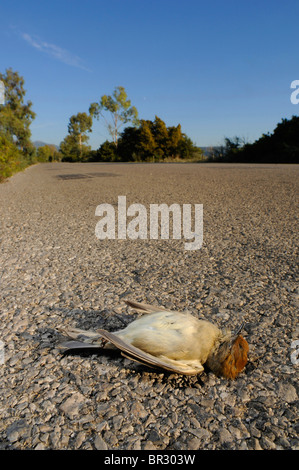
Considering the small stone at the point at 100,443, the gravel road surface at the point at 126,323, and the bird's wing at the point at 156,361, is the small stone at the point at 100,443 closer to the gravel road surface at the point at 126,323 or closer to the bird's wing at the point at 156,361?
the gravel road surface at the point at 126,323

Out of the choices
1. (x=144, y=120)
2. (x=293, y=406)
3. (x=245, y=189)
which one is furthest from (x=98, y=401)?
(x=144, y=120)

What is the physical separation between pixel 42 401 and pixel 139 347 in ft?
1.68

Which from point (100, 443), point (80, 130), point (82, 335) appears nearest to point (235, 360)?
point (100, 443)

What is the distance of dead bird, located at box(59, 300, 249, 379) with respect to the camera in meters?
1.53

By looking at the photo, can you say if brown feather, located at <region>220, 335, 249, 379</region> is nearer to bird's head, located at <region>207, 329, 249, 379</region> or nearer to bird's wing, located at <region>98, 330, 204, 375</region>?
bird's head, located at <region>207, 329, 249, 379</region>

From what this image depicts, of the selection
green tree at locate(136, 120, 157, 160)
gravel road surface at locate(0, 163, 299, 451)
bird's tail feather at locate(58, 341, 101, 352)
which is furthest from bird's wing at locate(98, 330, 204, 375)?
green tree at locate(136, 120, 157, 160)

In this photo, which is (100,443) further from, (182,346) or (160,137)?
(160,137)

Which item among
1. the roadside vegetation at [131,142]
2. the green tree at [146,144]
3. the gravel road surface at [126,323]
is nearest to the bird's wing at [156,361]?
the gravel road surface at [126,323]

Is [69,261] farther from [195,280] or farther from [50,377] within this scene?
[50,377]

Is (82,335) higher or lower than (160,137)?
lower

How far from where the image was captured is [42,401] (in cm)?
146

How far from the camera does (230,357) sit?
5.12 feet

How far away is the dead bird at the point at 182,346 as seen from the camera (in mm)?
1526

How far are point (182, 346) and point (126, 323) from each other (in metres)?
0.67
